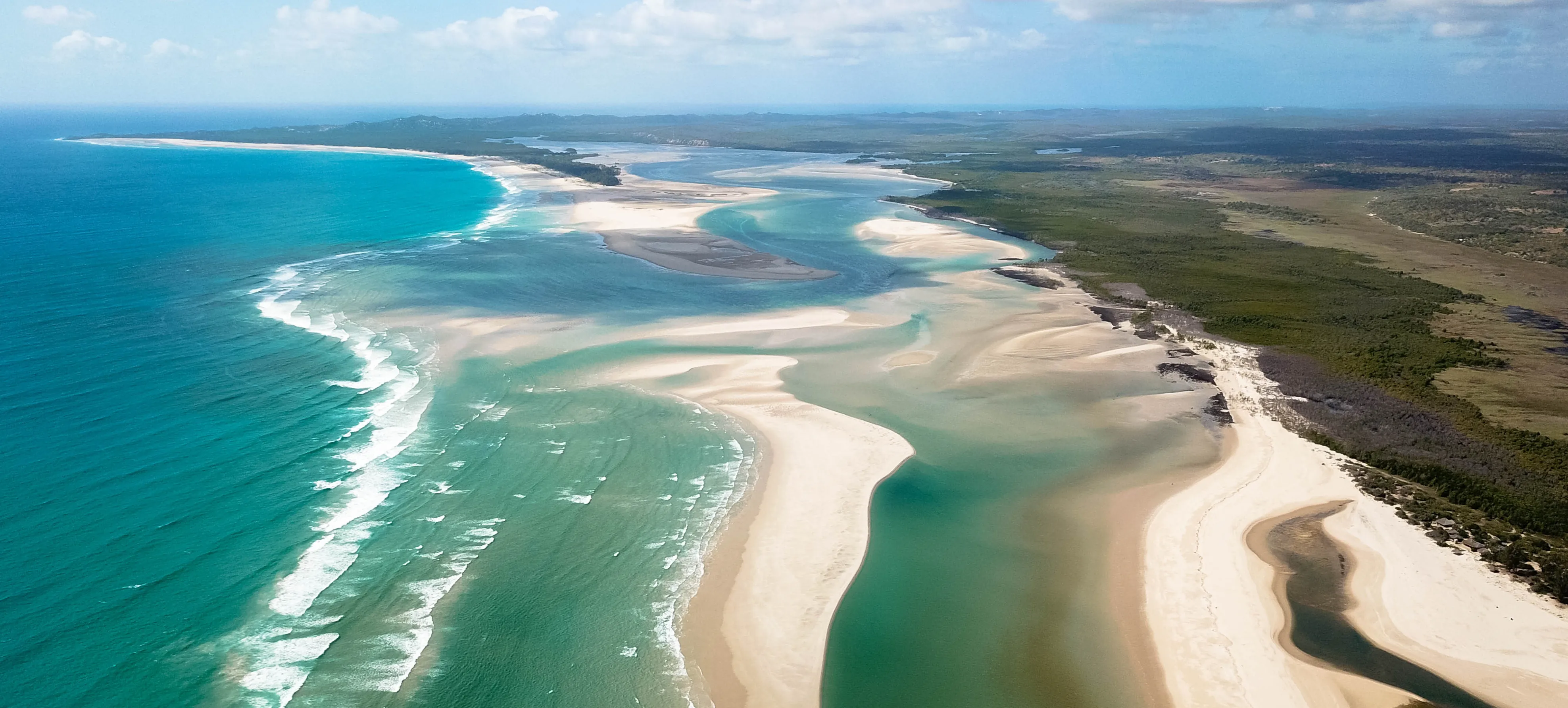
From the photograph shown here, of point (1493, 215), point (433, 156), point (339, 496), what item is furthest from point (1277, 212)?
point (433, 156)

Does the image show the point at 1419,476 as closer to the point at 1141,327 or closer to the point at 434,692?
the point at 1141,327

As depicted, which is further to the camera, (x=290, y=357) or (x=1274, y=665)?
(x=290, y=357)

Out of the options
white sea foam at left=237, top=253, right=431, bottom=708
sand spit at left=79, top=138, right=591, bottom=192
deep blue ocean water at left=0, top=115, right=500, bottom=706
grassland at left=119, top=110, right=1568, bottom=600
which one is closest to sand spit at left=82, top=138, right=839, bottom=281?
sand spit at left=79, top=138, right=591, bottom=192

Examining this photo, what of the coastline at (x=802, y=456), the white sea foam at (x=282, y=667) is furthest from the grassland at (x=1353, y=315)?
the white sea foam at (x=282, y=667)

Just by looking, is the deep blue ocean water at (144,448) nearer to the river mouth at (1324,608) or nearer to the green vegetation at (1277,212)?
the river mouth at (1324,608)

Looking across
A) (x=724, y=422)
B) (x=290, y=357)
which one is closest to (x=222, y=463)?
(x=290, y=357)

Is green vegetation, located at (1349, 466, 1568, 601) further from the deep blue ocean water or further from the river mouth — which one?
the deep blue ocean water

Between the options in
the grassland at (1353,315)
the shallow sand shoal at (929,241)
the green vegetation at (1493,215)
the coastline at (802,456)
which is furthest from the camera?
the green vegetation at (1493,215)
